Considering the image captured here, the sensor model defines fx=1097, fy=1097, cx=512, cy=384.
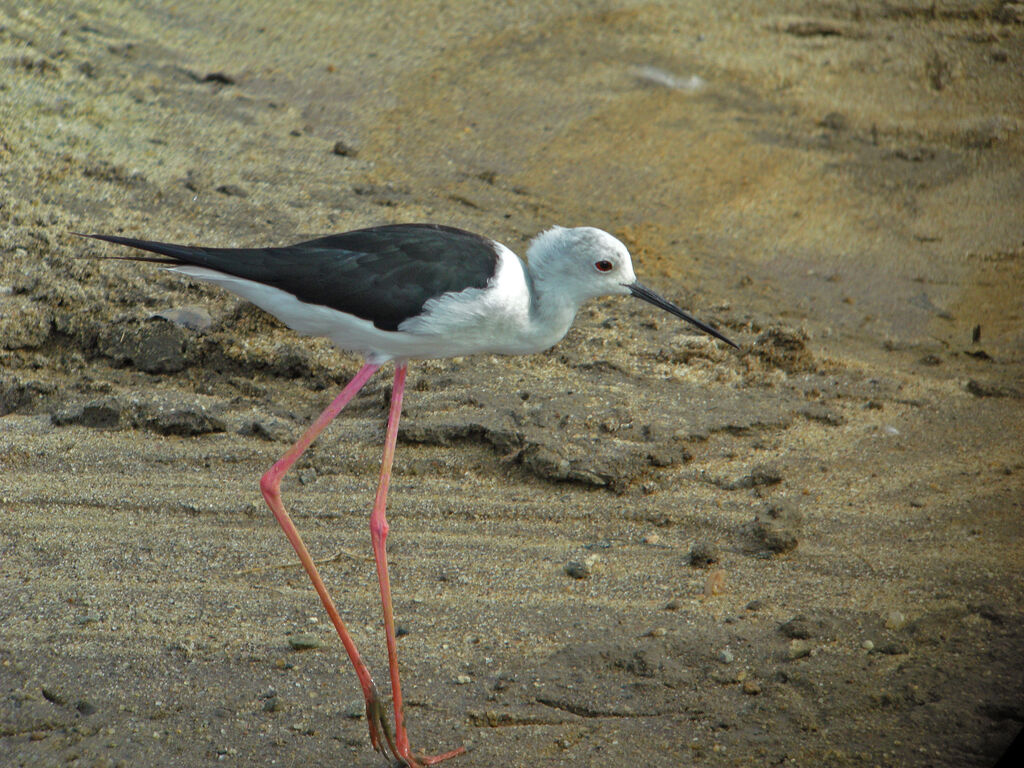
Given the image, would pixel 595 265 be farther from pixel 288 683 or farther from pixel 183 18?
pixel 183 18

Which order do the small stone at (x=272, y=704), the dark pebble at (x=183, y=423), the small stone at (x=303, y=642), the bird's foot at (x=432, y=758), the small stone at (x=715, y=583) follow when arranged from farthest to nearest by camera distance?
the dark pebble at (x=183, y=423)
the small stone at (x=715, y=583)
the small stone at (x=303, y=642)
the small stone at (x=272, y=704)
the bird's foot at (x=432, y=758)

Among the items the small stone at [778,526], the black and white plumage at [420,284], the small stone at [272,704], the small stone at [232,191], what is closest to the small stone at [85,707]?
the small stone at [272,704]

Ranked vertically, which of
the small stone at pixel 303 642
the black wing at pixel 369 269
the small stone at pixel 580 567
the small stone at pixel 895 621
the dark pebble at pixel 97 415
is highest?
the black wing at pixel 369 269

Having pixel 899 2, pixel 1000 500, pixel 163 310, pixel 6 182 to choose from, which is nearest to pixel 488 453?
pixel 163 310

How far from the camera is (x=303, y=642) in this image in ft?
11.1

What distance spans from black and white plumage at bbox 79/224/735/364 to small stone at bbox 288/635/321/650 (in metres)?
0.89

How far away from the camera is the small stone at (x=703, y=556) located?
12.6 ft

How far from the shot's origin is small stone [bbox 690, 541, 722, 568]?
3828 millimetres

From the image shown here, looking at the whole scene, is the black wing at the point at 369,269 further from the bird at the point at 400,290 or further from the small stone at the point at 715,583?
the small stone at the point at 715,583

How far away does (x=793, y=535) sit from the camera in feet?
13.0

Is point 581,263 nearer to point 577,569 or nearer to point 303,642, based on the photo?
point 577,569

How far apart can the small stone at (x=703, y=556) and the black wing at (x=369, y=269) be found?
128 centimetres

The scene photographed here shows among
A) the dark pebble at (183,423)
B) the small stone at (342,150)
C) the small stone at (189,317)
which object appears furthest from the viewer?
the small stone at (342,150)

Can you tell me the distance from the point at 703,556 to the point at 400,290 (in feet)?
4.75
